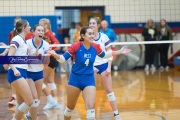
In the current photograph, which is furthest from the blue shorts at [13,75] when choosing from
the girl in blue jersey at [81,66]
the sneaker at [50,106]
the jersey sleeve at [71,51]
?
the sneaker at [50,106]

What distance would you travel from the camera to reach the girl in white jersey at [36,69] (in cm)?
855

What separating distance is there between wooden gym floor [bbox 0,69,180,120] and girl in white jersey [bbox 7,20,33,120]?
4.64ft

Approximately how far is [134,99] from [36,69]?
3862mm

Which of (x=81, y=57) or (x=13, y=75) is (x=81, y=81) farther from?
(x=13, y=75)

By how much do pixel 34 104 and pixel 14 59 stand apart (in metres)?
0.91

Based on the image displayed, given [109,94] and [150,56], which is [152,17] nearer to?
[150,56]

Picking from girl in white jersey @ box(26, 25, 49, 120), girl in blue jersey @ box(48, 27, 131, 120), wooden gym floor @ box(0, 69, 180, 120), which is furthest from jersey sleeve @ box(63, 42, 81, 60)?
wooden gym floor @ box(0, 69, 180, 120)

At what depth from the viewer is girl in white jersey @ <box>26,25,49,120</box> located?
8.55 meters

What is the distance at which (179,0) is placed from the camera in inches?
737

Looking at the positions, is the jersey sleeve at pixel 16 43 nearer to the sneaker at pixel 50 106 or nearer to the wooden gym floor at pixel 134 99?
the wooden gym floor at pixel 134 99

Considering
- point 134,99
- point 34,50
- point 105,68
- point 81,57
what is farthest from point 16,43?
point 134,99

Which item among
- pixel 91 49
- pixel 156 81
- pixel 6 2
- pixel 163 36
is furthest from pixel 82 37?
pixel 163 36

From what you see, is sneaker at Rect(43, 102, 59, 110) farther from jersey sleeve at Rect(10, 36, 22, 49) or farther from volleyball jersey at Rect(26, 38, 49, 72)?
jersey sleeve at Rect(10, 36, 22, 49)

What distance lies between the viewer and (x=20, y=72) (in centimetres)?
819
